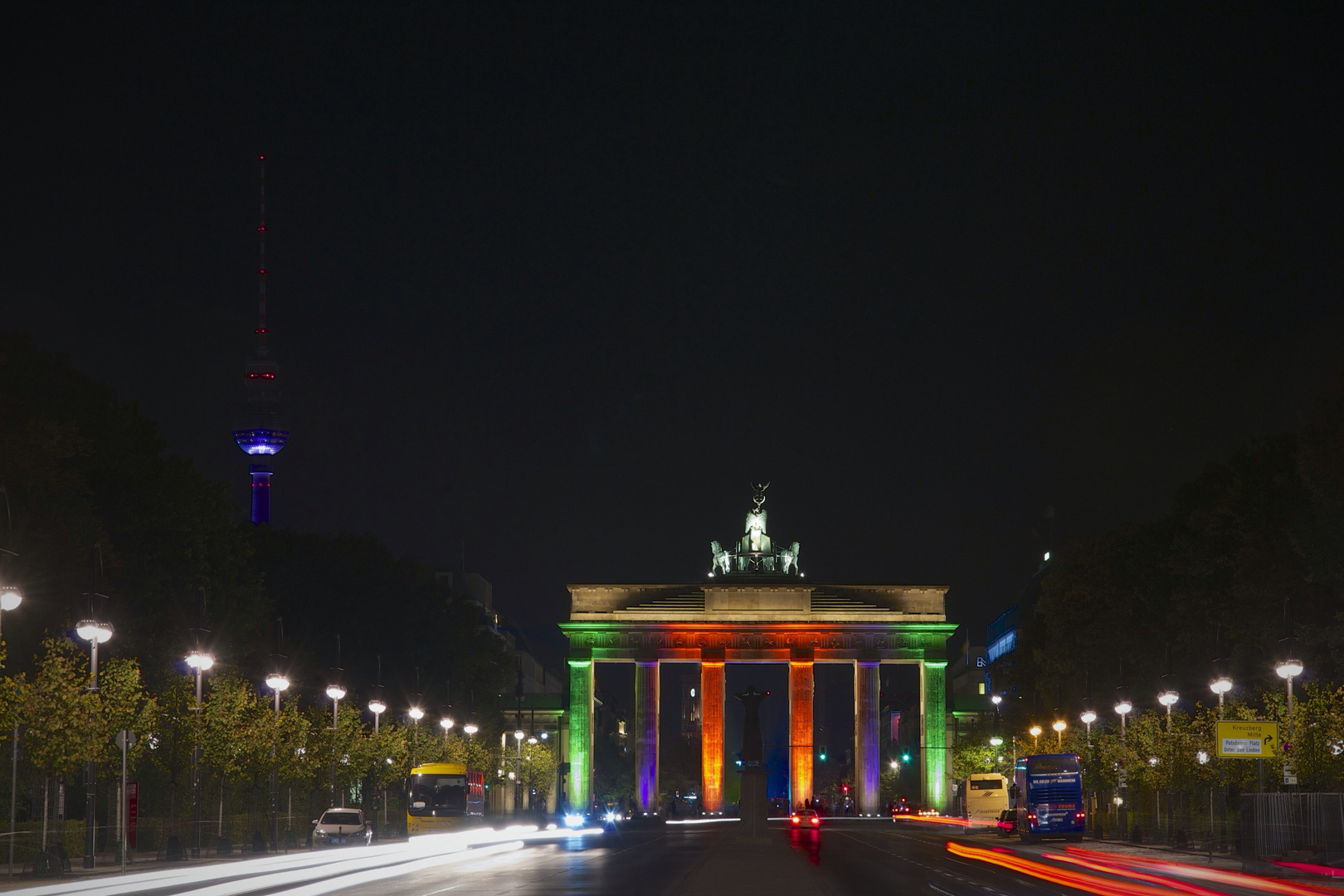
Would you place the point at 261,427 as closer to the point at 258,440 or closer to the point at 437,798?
the point at 258,440

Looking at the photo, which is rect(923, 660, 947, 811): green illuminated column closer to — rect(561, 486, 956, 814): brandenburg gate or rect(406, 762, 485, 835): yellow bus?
rect(561, 486, 956, 814): brandenburg gate

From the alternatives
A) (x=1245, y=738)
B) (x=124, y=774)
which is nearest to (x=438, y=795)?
(x=124, y=774)

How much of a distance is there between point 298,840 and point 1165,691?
3594 centimetres

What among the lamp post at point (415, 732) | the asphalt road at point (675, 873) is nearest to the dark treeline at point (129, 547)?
the lamp post at point (415, 732)

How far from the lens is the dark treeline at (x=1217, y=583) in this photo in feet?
202

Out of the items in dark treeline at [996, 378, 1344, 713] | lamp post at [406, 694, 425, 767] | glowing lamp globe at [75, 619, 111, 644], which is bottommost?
lamp post at [406, 694, 425, 767]

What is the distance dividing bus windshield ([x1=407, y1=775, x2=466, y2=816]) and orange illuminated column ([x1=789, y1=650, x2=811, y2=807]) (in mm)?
53650

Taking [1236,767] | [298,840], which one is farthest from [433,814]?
[1236,767]

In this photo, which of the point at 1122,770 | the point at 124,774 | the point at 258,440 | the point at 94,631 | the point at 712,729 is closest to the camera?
the point at 94,631

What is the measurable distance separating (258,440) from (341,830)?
4466 inches

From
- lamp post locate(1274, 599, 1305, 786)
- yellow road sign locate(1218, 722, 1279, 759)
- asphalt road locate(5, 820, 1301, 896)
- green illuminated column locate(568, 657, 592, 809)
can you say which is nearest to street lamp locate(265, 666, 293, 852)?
asphalt road locate(5, 820, 1301, 896)

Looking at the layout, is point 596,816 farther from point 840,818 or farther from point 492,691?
point 840,818

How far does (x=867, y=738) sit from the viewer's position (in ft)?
436

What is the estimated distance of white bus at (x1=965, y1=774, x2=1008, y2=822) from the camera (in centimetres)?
10462
